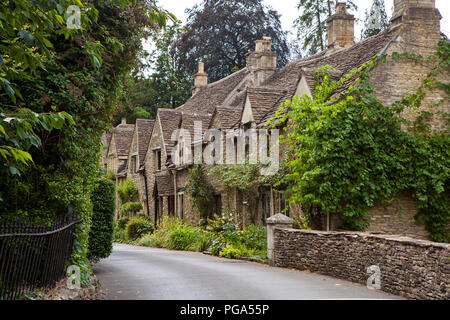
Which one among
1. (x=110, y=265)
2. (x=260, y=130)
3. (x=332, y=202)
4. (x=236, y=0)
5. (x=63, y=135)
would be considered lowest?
(x=110, y=265)

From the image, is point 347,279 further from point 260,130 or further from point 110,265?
point 260,130

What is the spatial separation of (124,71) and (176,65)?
36289 millimetres

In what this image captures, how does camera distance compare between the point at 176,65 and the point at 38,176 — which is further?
the point at 176,65

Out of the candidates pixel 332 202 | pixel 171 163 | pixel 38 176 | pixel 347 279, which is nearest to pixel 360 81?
pixel 332 202

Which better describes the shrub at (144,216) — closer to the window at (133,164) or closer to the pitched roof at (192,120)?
the window at (133,164)

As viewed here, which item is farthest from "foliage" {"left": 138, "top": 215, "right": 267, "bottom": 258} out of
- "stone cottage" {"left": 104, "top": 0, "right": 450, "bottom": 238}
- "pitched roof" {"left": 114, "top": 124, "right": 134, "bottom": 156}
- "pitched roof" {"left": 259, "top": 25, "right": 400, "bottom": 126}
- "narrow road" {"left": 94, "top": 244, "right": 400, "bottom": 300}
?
"pitched roof" {"left": 114, "top": 124, "right": 134, "bottom": 156}

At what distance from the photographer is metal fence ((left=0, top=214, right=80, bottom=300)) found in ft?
24.7

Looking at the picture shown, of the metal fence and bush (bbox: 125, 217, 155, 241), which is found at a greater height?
the metal fence

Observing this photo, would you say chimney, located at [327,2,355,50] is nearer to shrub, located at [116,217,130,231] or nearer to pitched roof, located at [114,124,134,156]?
shrub, located at [116,217,130,231]

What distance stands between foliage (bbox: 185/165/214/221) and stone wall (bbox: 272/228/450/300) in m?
11.9

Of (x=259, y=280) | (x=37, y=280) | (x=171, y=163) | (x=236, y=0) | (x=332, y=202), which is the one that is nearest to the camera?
(x=37, y=280)

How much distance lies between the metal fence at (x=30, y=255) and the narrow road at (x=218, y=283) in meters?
1.51

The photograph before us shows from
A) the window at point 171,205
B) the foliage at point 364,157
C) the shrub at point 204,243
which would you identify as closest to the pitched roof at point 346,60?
the foliage at point 364,157

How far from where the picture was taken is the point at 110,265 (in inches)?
675
